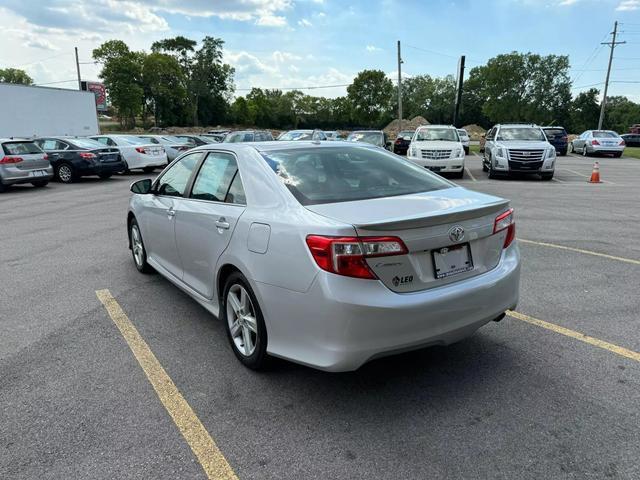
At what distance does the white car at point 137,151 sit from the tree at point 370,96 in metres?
89.1

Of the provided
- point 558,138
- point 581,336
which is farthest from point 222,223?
point 558,138

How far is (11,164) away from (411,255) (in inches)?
621

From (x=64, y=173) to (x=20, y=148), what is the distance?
225 cm

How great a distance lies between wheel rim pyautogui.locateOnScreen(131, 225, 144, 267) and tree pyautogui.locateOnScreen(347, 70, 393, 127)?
10286 centimetres

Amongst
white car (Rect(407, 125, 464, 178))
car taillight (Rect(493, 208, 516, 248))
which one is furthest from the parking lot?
white car (Rect(407, 125, 464, 178))

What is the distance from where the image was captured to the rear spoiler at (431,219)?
272cm

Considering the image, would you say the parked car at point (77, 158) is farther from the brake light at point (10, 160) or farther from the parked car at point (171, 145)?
the parked car at point (171, 145)

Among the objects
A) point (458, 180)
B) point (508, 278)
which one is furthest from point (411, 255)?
point (458, 180)

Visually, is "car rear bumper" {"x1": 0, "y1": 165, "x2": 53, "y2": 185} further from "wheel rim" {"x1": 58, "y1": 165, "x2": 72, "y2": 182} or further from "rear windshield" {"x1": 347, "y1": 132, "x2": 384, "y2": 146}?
"rear windshield" {"x1": 347, "y1": 132, "x2": 384, "y2": 146}

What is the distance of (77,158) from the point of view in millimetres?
16984

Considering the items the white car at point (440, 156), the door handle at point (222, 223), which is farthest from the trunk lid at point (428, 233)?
the white car at point (440, 156)

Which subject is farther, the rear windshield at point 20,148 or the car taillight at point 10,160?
the rear windshield at point 20,148

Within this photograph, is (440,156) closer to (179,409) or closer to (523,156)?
(523,156)

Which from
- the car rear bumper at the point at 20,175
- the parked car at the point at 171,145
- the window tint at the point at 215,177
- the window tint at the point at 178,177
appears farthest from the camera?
the parked car at the point at 171,145
